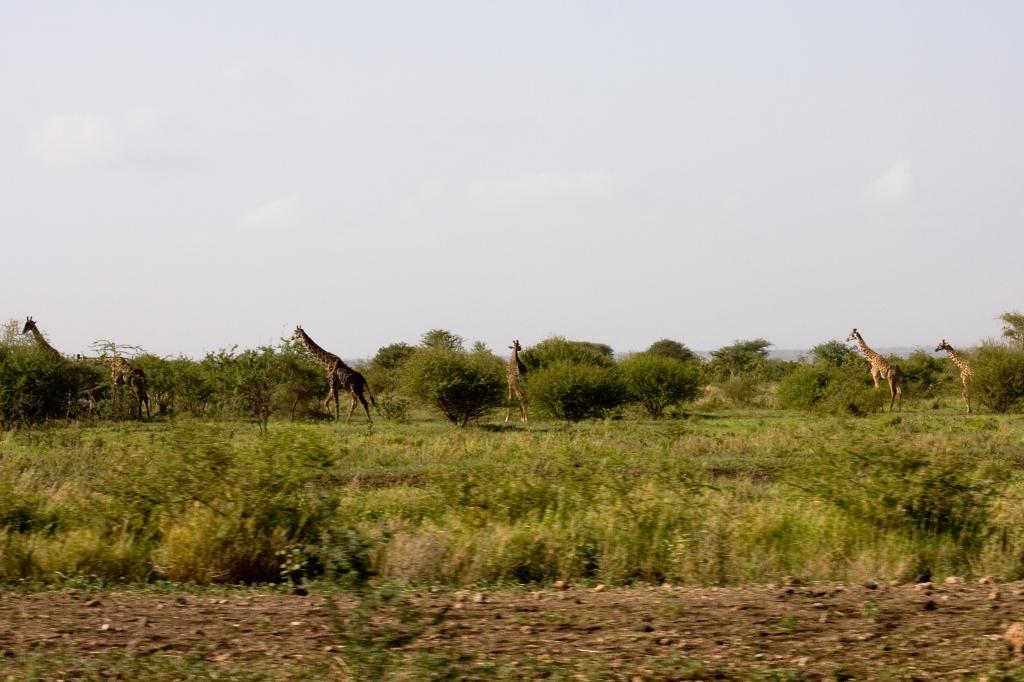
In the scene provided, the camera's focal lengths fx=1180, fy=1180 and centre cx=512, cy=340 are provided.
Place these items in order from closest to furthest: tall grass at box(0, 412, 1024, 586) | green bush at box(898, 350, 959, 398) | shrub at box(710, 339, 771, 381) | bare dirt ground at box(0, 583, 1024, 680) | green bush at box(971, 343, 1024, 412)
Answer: bare dirt ground at box(0, 583, 1024, 680)
tall grass at box(0, 412, 1024, 586)
green bush at box(971, 343, 1024, 412)
green bush at box(898, 350, 959, 398)
shrub at box(710, 339, 771, 381)

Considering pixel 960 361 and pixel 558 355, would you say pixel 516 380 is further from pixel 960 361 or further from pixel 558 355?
pixel 960 361

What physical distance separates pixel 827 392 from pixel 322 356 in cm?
1401

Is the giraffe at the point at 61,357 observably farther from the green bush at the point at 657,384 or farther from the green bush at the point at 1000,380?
the green bush at the point at 1000,380

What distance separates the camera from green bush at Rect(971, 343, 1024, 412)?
1326 inches

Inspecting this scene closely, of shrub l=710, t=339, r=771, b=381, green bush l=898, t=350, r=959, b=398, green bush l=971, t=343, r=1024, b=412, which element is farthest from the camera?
shrub l=710, t=339, r=771, b=381

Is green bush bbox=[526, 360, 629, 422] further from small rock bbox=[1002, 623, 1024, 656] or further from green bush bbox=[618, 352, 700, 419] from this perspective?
small rock bbox=[1002, 623, 1024, 656]

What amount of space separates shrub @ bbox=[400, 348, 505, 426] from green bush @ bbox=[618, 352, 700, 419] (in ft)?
13.6

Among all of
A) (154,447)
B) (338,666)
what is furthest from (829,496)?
(154,447)

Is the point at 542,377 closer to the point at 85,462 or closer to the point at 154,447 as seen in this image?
the point at 85,462

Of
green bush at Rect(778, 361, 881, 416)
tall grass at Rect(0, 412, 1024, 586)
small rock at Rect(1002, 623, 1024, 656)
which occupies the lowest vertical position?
small rock at Rect(1002, 623, 1024, 656)

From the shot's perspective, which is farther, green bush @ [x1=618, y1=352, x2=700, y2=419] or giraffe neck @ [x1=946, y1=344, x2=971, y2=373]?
giraffe neck @ [x1=946, y1=344, x2=971, y2=373]

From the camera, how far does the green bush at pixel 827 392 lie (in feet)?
104

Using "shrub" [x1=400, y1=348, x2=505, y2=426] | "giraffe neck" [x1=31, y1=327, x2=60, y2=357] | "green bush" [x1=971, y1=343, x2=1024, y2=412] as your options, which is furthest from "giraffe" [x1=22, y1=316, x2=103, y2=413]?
"green bush" [x1=971, y1=343, x2=1024, y2=412]

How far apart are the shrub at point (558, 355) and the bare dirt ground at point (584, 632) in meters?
26.3
